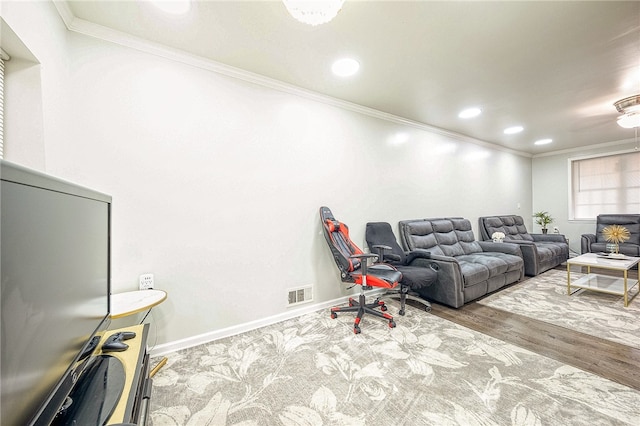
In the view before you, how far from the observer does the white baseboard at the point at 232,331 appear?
1.97 metres

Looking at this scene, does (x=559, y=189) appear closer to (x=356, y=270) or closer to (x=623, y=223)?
(x=623, y=223)

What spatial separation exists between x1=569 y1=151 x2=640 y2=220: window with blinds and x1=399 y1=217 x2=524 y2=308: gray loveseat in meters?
3.38

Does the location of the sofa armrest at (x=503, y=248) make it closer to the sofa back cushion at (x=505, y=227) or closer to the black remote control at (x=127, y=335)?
the sofa back cushion at (x=505, y=227)

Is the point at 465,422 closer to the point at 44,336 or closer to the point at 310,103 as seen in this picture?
the point at 44,336

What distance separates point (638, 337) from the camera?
2100 millimetres

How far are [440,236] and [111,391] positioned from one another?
389cm

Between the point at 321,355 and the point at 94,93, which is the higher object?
the point at 94,93

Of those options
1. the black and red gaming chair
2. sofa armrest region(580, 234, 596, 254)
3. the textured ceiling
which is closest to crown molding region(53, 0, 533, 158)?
the textured ceiling

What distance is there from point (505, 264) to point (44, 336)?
4.20 meters

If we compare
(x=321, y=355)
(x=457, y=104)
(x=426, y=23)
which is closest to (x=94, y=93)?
(x=426, y=23)

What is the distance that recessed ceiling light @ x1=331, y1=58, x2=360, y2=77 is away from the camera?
2.20 meters

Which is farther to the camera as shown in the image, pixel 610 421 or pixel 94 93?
pixel 94 93

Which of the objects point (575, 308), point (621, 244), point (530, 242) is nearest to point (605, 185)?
point (621, 244)

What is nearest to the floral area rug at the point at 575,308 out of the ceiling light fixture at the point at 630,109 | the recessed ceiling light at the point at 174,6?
the ceiling light fixture at the point at 630,109
